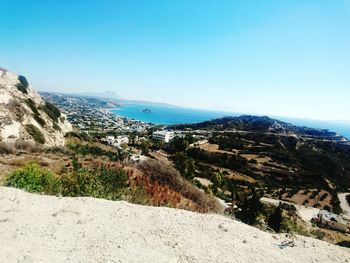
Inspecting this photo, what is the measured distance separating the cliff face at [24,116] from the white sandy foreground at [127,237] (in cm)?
2270

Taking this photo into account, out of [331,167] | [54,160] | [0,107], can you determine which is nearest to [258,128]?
[331,167]

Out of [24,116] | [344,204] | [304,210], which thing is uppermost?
[24,116]

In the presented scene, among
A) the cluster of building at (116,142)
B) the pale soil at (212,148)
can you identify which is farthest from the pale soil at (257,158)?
the cluster of building at (116,142)

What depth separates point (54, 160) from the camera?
22219 mm

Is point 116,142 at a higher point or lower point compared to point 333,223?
higher

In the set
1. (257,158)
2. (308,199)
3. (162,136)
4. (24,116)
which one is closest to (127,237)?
(24,116)

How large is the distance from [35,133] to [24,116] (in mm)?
3923

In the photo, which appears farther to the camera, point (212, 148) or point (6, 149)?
point (212, 148)

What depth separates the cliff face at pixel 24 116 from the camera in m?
36.3

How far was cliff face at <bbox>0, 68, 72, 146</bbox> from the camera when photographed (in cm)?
3634

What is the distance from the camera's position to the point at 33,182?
13.0 metres

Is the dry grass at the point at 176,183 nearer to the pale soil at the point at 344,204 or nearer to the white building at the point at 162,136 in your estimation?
the pale soil at the point at 344,204

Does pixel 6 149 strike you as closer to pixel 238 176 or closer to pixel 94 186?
pixel 94 186

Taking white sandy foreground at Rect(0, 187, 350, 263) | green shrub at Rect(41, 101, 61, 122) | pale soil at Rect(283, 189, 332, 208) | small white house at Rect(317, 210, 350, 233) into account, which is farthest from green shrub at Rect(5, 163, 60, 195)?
pale soil at Rect(283, 189, 332, 208)
